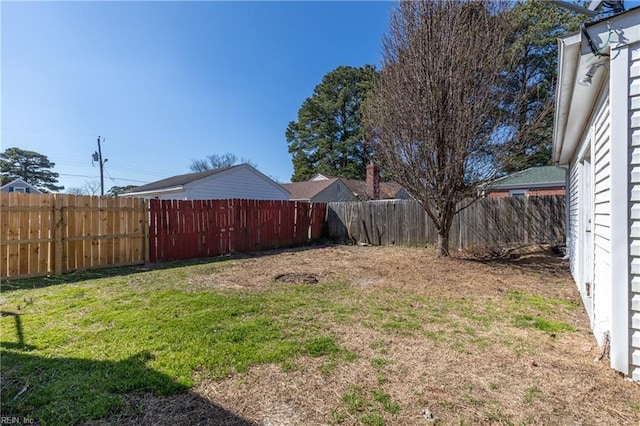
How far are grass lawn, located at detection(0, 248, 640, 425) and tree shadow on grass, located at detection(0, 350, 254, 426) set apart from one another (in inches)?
0.4

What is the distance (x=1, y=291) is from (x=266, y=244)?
689cm

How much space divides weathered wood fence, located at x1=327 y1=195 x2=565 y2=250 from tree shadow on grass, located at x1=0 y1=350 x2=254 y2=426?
9.54 metres

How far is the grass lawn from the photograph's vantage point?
209 cm

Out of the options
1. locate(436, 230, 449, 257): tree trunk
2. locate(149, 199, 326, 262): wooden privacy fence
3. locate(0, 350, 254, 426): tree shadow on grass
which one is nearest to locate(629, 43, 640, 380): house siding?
locate(0, 350, 254, 426): tree shadow on grass

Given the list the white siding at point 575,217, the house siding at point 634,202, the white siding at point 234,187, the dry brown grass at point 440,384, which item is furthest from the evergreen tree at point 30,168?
the house siding at point 634,202

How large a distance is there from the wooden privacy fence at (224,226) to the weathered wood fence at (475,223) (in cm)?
232

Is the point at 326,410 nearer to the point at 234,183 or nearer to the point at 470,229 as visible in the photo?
the point at 470,229

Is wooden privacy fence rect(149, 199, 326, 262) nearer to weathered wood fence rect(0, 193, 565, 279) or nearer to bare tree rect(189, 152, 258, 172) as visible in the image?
weathered wood fence rect(0, 193, 565, 279)

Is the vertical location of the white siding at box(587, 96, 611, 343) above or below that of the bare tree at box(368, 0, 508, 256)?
below

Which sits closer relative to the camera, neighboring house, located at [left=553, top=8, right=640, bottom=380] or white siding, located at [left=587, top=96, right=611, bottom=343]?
neighboring house, located at [left=553, top=8, right=640, bottom=380]

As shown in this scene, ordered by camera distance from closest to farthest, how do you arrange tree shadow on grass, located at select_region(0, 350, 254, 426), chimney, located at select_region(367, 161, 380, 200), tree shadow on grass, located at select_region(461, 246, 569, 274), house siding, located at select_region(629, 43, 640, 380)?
tree shadow on grass, located at select_region(0, 350, 254, 426) → house siding, located at select_region(629, 43, 640, 380) → tree shadow on grass, located at select_region(461, 246, 569, 274) → chimney, located at select_region(367, 161, 380, 200)

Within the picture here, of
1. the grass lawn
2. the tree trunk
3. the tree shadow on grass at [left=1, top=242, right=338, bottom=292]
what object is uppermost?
the tree trunk

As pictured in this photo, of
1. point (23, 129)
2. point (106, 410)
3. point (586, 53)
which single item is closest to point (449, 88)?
point (586, 53)

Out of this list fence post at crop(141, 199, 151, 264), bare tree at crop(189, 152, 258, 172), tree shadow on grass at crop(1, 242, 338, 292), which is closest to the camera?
tree shadow on grass at crop(1, 242, 338, 292)
